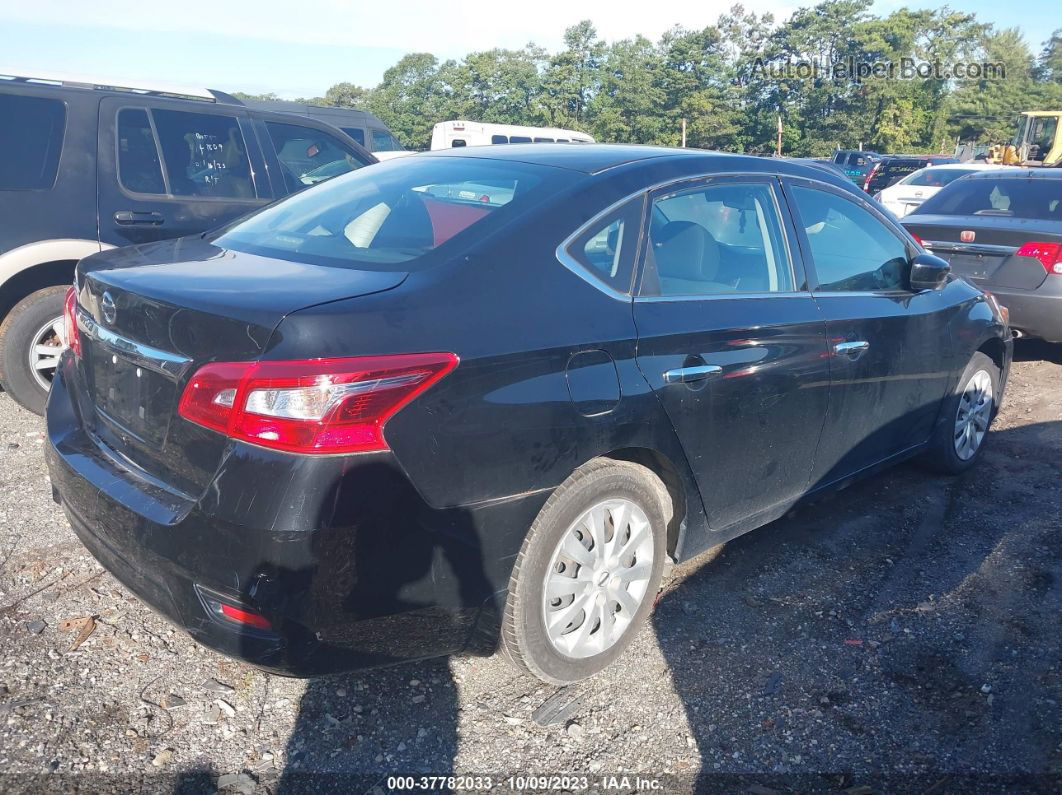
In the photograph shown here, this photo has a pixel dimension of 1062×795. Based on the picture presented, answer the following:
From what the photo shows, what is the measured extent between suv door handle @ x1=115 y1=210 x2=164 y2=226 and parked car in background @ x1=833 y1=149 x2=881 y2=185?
2552 centimetres

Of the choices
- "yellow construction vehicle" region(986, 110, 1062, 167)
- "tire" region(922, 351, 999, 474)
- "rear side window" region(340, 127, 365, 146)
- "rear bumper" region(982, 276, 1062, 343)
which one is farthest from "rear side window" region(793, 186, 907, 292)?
"yellow construction vehicle" region(986, 110, 1062, 167)

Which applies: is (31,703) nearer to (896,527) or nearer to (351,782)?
(351,782)

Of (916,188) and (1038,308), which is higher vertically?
(916,188)

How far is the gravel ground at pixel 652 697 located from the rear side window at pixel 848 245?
125 centimetres

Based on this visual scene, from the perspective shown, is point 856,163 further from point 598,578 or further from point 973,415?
point 598,578

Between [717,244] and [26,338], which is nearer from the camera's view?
[717,244]

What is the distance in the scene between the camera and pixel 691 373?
2906mm

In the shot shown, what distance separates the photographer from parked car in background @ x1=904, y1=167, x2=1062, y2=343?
670 cm

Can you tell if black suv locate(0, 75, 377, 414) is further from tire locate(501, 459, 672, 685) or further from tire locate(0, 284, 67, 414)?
tire locate(501, 459, 672, 685)

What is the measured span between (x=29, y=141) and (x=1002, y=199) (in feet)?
24.5

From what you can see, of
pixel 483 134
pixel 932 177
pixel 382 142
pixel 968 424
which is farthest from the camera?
pixel 483 134

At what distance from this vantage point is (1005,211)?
7465 mm

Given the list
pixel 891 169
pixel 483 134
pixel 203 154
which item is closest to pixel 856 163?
pixel 891 169

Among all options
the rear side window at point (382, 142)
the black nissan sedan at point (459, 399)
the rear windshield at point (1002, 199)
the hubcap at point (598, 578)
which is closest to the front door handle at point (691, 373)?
the black nissan sedan at point (459, 399)
